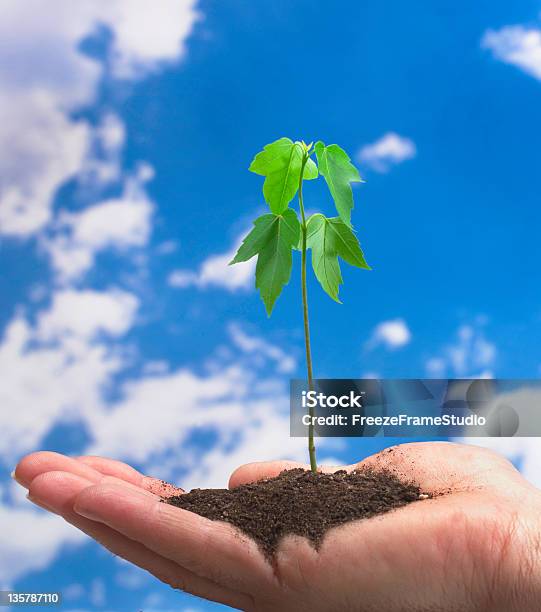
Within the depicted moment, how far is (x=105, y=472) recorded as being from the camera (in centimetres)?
291

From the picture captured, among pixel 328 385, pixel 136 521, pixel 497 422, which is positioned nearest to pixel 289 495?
pixel 136 521

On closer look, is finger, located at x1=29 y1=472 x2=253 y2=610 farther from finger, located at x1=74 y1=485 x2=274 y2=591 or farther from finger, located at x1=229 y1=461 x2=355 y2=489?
finger, located at x1=229 y1=461 x2=355 y2=489

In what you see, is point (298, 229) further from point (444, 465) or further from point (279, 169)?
point (444, 465)

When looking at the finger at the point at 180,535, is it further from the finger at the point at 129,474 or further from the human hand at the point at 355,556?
the finger at the point at 129,474

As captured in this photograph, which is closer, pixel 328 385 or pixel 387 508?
pixel 387 508

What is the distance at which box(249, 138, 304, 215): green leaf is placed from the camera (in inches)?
103

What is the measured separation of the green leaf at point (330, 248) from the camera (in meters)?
2.69

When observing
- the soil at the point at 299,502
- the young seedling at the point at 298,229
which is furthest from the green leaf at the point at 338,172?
the soil at the point at 299,502

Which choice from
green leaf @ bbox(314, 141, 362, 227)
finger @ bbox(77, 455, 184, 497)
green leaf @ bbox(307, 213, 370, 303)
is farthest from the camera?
finger @ bbox(77, 455, 184, 497)

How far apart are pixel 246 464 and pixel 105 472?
0.69 meters

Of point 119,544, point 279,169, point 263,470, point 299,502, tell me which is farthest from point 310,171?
point 119,544

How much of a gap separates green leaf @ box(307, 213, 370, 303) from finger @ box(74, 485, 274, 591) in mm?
928

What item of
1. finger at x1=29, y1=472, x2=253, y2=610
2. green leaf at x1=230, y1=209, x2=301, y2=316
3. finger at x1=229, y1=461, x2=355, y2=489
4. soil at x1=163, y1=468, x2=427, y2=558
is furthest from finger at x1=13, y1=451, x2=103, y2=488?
green leaf at x1=230, y1=209, x2=301, y2=316

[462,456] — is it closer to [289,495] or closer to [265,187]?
[289,495]
